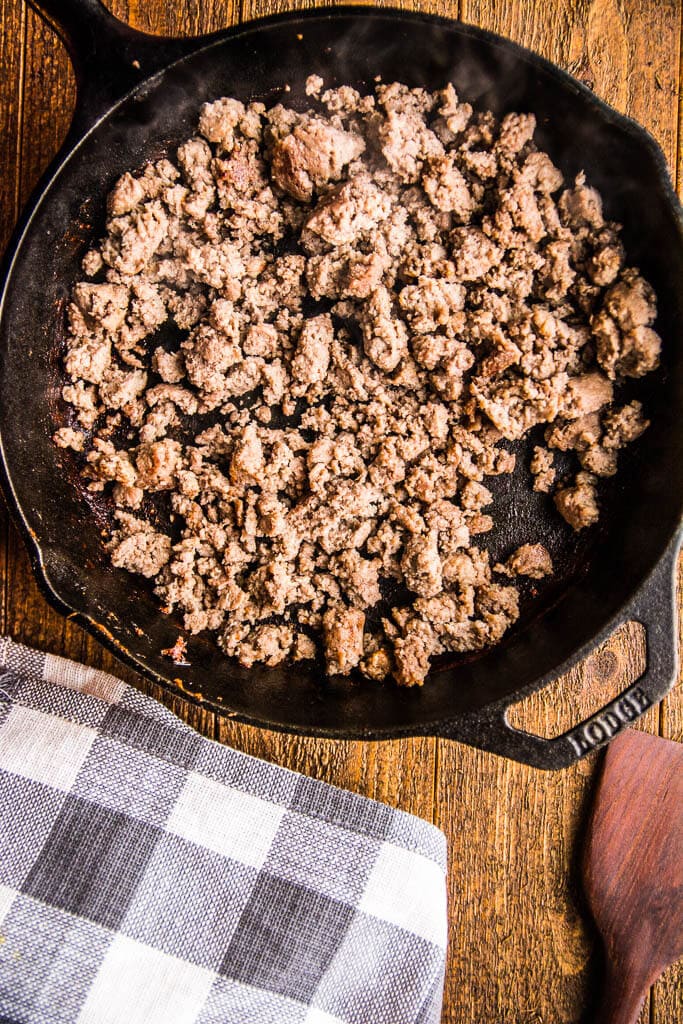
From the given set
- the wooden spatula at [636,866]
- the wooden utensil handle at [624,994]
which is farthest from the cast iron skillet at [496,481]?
the wooden utensil handle at [624,994]

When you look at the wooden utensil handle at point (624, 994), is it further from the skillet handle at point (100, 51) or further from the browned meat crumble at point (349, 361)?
the skillet handle at point (100, 51)

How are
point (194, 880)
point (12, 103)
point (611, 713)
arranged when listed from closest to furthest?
1. point (611, 713)
2. point (194, 880)
3. point (12, 103)

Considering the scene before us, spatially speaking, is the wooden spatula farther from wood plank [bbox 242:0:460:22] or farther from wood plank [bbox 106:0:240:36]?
wood plank [bbox 106:0:240:36]

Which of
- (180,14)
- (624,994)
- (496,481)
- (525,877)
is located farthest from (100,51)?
(624,994)

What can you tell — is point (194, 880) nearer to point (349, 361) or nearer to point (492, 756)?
point (492, 756)

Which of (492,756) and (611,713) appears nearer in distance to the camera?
(611,713)

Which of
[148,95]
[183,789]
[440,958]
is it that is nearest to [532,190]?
[148,95]

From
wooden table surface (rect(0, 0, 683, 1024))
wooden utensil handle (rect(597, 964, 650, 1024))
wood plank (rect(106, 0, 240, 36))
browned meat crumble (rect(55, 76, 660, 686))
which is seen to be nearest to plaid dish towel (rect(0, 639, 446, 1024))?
wooden table surface (rect(0, 0, 683, 1024))
